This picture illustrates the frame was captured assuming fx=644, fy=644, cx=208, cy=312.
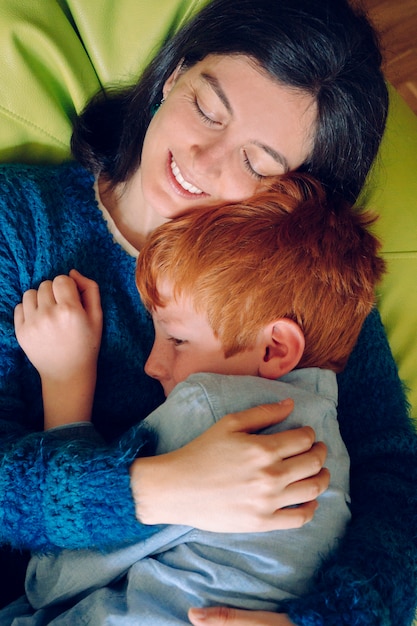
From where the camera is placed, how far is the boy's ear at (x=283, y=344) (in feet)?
3.36

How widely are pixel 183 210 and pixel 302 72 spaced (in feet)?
1.00

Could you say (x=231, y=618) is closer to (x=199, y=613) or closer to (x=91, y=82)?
(x=199, y=613)

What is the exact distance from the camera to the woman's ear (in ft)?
3.87

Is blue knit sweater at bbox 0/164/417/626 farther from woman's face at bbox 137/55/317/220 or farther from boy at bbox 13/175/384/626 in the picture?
woman's face at bbox 137/55/317/220

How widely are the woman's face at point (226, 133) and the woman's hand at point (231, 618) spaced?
0.64 meters

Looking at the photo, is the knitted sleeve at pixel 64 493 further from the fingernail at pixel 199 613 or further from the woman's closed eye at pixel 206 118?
the woman's closed eye at pixel 206 118

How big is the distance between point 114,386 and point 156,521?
36cm

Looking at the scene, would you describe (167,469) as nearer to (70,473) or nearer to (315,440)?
(70,473)

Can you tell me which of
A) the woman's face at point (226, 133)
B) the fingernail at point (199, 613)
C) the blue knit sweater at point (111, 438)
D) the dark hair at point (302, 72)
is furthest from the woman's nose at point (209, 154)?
the fingernail at point (199, 613)

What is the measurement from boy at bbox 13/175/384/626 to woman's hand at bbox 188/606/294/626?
0.07 feet

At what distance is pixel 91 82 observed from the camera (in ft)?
4.48

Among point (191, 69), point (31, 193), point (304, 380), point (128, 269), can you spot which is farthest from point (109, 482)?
point (191, 69)

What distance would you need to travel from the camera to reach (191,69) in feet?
3.74

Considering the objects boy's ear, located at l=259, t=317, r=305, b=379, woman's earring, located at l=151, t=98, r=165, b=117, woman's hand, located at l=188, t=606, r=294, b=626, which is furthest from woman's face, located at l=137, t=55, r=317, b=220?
woman's hand, located at l=188, t=606, r=294, b=626
